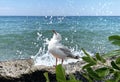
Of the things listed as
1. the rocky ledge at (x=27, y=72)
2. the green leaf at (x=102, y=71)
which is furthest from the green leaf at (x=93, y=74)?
the rocky ledge at (x=27, y=72)

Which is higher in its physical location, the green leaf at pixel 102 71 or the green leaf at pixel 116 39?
the green leaf at pixel 116 39

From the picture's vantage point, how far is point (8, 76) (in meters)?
5.38

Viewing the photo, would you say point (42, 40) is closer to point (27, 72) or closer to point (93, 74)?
point (27, 72)

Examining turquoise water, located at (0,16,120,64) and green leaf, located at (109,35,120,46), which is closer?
green leaf, located at (109,35,120,46)

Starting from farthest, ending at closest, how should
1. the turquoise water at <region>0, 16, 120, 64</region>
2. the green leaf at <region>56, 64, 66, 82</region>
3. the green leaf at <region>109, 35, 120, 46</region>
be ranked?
the turquoise water at <region>0, 16, 120, 64</region>, the green leaf at <region>109, 35, 120, 46</region>, the green leaf at <region>56, 64, 66, 82</region>

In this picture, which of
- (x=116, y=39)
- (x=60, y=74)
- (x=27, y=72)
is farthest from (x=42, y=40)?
(x=60, y=74)

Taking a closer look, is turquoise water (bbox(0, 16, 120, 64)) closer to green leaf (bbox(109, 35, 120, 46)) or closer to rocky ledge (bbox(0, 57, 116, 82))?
green leaf (bbox(109, 35, 120, 46))

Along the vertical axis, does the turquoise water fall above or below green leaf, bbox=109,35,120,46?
below

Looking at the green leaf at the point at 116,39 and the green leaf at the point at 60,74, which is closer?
the green leaf at the point at 60,74

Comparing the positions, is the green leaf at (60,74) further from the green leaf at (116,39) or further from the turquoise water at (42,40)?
the turquoise water at (42,40)

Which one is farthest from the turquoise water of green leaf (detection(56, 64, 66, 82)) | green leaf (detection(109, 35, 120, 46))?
green leaf (detection(56, 64, 66, 82))

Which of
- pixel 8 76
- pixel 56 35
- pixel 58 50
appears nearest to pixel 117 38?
pixel 8 76

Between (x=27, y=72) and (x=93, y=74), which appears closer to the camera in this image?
(x=93, y=74)

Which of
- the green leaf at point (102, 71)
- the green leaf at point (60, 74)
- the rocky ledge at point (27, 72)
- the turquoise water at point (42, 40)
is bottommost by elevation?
Result: the turquoise water at point (42, 40)
